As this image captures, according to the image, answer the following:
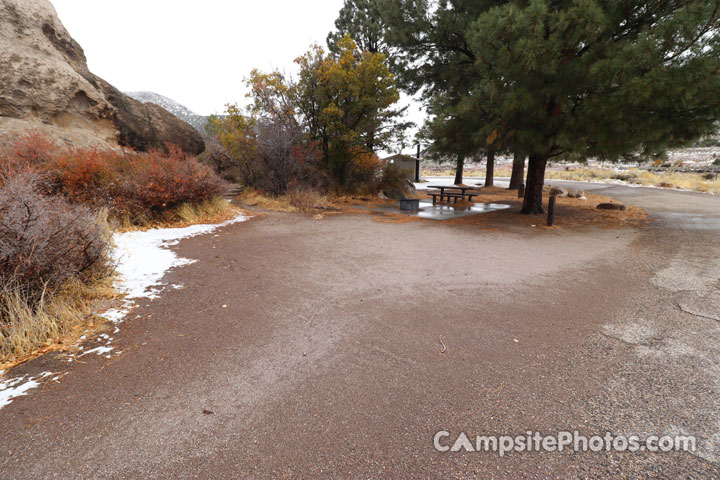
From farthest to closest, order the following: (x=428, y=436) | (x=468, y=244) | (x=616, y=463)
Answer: (x=468, y=244)
(x=428, y=436)
(x=616, y=463)

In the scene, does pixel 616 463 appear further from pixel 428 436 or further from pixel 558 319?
pixel 558 319

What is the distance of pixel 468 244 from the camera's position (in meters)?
6.26

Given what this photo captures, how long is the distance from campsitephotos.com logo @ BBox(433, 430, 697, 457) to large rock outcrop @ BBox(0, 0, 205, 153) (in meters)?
11.3

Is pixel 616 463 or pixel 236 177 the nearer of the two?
pixel 616 463

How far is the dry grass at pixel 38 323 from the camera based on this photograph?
8.17 ft

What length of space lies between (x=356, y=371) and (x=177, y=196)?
23.6ft

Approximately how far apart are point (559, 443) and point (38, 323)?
154 inches

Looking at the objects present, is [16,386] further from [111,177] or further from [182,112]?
[182,112]

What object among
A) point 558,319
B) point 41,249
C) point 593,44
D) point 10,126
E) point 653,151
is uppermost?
point 593,44

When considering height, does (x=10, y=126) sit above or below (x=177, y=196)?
above

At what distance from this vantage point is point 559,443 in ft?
5.77

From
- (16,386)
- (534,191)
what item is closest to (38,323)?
(16,386)

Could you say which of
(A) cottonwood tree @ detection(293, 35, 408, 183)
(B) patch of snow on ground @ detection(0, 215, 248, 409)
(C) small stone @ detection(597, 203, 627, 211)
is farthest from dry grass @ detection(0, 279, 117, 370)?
(C) small stone @ detection(597, 203, 627, 211)

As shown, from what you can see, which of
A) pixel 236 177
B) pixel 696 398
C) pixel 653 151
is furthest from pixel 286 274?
pixel 236 177
